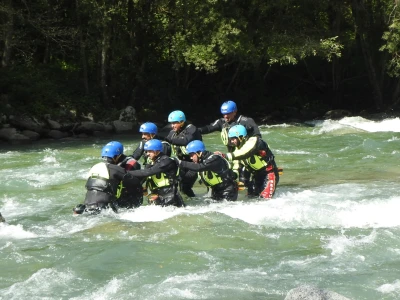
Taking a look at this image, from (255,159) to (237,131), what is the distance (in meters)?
0.59

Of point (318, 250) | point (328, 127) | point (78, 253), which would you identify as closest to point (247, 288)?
point (318, 250)

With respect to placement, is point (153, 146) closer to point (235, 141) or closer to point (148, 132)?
point (148, 132)

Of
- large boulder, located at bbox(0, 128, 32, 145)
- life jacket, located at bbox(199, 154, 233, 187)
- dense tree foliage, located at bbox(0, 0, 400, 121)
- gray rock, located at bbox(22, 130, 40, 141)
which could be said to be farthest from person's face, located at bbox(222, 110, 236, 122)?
dense tree foliage, located at bbox(0, 0, 400, 121)

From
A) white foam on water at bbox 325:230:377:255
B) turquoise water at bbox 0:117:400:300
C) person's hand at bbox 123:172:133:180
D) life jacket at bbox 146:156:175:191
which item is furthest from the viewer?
life jacket at bbox 146:156:175:191

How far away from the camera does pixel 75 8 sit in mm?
27156

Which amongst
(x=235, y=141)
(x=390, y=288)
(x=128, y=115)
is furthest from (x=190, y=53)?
(x=390, y=288)

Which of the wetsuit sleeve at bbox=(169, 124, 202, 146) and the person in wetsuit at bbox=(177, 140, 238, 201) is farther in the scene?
the wetsuit sleeve at bbox=(169, 124, 202, 146)

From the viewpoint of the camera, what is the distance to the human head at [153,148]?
10148 mm

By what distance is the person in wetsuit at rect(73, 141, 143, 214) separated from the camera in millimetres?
9766

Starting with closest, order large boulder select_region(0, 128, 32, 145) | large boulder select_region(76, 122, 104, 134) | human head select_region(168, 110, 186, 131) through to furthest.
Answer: human head select_region(168, 110, 186, 131)
large boulder select_region(0, 128, 32, 145)
large boulder select_region(76, 122, 104, 134)

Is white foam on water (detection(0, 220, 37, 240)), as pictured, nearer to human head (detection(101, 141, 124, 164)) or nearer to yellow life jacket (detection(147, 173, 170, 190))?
human head (detection(101, 141, 124, 164))

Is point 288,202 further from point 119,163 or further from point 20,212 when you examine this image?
point 20,212

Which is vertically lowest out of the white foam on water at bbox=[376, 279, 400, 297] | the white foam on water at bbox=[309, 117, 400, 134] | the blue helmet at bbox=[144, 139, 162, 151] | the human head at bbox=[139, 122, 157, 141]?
the white foam on water at bbox=[309, 117, 400, 134]

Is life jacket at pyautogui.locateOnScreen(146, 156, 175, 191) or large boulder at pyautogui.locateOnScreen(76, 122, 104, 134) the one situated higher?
life jacket at pyautogui.locateOnScreen(146, 156, 175, 191)
